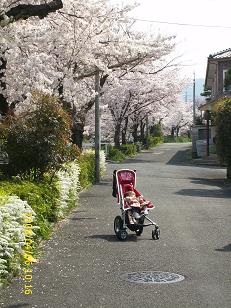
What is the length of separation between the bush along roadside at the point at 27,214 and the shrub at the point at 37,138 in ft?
1.60

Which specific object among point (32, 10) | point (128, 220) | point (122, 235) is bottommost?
point (122, 235)

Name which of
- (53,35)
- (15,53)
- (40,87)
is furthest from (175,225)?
(53,35)

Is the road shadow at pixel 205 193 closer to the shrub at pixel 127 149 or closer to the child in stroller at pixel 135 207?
the child in stroller at pixel 135 207

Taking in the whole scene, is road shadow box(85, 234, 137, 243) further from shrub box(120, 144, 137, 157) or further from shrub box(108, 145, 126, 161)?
shrub box(120, 144, 137, 157)

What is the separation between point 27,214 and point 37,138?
4898 mm

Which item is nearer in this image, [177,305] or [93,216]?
[177,305]

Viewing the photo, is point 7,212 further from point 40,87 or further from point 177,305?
point 40,87

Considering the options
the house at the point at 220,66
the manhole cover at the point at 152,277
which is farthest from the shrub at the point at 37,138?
the house at the point at 220,66

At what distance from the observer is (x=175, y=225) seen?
13133mm

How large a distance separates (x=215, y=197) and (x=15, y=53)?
331 inches

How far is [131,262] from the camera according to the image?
30.1 feet

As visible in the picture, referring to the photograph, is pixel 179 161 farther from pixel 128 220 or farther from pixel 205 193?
pixel 128 220

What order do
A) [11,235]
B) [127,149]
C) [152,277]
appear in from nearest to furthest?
1. [11,235]
2. [152,277]
3. [127,149]

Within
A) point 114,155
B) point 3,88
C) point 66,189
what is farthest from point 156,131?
point 66,189
